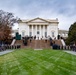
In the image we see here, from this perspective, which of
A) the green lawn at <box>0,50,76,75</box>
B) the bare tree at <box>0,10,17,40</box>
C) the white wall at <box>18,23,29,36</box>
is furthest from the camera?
the white wall at <box>18,23,29,36</box>

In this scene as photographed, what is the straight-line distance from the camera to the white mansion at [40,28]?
110 meters

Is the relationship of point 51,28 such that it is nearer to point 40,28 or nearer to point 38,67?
point 40,28

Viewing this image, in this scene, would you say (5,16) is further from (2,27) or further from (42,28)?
(42,28)

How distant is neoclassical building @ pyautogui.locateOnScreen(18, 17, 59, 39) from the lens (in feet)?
360

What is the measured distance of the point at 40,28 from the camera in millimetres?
110188

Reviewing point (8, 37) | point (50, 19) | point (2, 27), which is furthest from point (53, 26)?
point (2, 27)

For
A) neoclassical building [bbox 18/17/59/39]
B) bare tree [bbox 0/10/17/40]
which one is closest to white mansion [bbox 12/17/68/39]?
neoclassical building [bbox 18/17/59/39]

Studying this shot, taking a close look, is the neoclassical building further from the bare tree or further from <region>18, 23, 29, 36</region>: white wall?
the bare tree

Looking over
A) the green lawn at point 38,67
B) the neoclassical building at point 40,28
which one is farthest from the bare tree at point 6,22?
the green lawn at point 38,67

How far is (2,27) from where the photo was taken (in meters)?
69.9

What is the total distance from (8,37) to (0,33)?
1269 cm

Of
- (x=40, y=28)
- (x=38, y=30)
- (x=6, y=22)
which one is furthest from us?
(x=38, y=30)

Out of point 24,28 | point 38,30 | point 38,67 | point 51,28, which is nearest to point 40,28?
point 38,30

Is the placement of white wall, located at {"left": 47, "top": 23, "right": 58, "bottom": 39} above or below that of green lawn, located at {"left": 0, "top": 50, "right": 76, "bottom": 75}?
above
